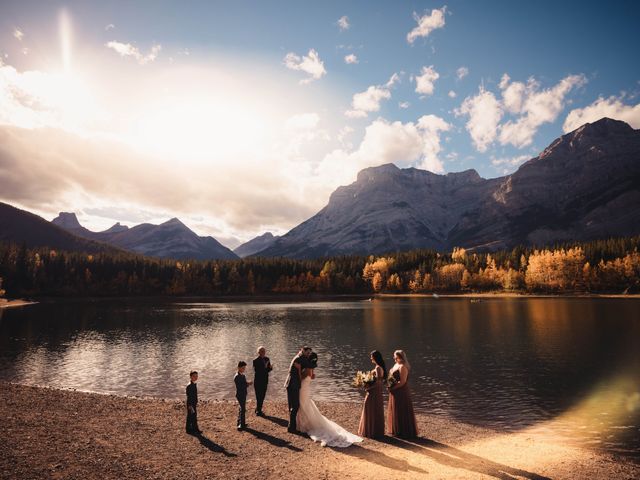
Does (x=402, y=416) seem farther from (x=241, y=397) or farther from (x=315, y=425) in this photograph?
(x=241, y=397)

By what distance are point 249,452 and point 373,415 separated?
6.70 m

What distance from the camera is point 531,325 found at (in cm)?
8269

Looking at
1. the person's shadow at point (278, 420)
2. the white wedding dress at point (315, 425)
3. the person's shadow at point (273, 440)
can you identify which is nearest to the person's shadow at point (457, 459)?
the white wedding dress at point (315, 425)

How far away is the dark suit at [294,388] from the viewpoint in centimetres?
2306

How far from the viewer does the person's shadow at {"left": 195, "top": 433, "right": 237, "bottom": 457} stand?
65.8 feet

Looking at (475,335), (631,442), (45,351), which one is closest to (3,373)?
(45,351)

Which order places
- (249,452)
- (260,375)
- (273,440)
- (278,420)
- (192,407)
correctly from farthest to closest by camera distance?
(260,375), (278,420), (192,407), (273,440), (249,452)

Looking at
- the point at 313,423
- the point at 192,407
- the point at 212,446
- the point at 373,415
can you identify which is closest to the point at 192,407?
the point at 192,407

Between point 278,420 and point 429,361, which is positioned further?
point 429,361

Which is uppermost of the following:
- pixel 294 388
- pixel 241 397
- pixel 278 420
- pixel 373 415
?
pixel 294 388

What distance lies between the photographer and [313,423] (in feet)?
76.0

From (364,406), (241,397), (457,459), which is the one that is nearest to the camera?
(457,459)

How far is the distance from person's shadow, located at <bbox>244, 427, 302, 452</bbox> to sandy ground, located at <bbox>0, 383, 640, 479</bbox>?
51 mm

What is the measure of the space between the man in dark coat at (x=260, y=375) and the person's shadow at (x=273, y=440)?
10.5 ft
